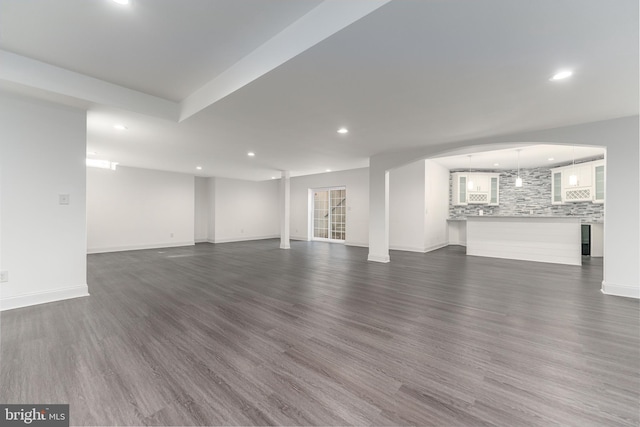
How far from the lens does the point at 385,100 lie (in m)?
3.03

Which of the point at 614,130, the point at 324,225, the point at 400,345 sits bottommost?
the point at 400,345

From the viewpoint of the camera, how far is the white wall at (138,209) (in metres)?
7.20

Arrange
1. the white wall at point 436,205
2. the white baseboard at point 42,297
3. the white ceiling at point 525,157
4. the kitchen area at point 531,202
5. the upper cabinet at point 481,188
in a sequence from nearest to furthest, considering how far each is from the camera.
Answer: the white baseboard at point 42,297
the kitchen area at point 531,202
the white ceiling at point 525,157
the white wall at point 436,205
the upper cabinet at point 481,188

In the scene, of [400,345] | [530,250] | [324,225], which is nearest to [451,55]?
[400,345]

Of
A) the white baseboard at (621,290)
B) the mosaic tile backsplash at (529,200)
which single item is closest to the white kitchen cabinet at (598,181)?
the mosaic tile backsplash at (529,200)

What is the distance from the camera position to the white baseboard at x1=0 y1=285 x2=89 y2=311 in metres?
2.95

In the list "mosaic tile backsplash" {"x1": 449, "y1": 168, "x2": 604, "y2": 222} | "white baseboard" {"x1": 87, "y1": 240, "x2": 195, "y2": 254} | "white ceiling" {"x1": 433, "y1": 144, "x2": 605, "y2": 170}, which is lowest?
"white baseboard" {"x1": 87, "y1": 240, "x2": 195, "y2": 254}

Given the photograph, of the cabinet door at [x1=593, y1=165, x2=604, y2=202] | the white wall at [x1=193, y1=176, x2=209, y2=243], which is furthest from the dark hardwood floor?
the white wall at [x1=193, y1=176, x2=209, y2=243]

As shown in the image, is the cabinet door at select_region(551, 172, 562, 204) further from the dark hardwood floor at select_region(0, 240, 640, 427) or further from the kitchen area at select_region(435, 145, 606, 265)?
the dark hardwood floor at select_region(0, 240, 640, 427)

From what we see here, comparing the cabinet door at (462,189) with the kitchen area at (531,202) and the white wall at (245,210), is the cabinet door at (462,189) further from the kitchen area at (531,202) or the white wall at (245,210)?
the white wall at (245,210)

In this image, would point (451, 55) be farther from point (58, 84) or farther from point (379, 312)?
point (58, 84)

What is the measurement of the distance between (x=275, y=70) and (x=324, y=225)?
26.7 feet

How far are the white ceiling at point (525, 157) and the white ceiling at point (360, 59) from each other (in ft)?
8.97

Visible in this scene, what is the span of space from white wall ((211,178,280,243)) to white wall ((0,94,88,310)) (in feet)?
20.2
